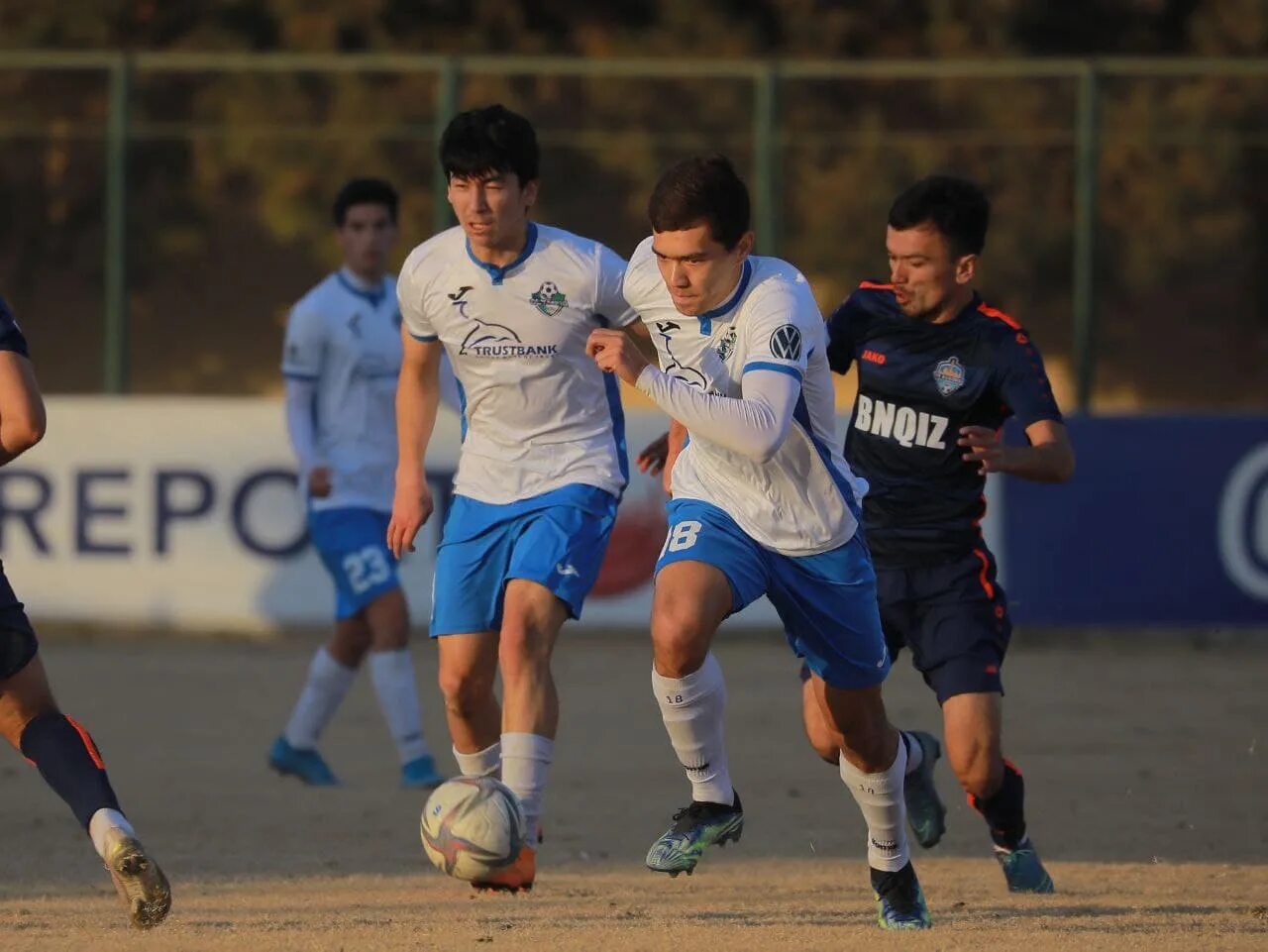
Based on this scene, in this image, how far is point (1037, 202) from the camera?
57.2ft

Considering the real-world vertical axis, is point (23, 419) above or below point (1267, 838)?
above

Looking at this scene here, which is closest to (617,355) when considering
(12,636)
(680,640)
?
(680,640)

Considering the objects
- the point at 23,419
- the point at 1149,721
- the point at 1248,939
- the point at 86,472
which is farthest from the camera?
the point at 86,472

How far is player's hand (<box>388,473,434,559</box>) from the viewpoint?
274 inches

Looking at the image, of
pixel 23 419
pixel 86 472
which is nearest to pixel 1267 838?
pixel 23 419

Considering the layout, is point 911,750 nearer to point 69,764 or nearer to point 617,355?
point 617,355

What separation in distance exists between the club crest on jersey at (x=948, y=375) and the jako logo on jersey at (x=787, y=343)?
120cm

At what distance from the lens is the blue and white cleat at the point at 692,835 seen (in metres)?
6.14

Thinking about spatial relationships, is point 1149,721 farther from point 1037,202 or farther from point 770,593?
point 1037,202

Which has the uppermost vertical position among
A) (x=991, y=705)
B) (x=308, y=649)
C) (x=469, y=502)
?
(x=469, y=502)

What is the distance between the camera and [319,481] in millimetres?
9430

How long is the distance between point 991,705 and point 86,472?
785 cm

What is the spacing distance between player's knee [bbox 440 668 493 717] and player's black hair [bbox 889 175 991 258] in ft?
6.16

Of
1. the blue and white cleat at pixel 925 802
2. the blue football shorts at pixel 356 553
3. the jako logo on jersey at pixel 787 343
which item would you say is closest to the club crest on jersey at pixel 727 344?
the jako logo on jersey at pixel 787 343
